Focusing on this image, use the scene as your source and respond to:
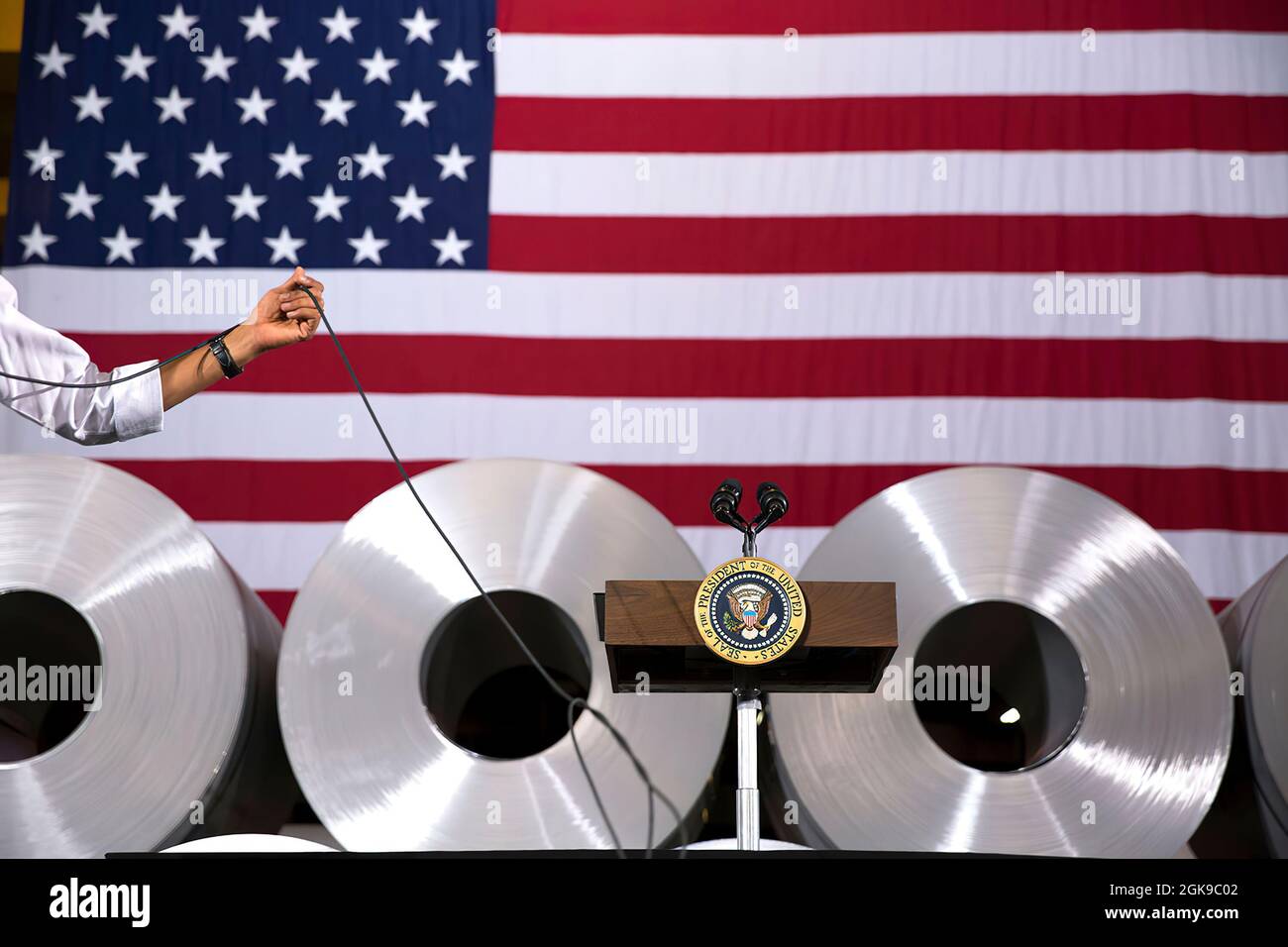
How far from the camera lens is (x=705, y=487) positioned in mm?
3410

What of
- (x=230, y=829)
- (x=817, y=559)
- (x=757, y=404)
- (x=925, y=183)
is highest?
(x=925, y=183)

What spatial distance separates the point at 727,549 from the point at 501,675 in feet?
2.74

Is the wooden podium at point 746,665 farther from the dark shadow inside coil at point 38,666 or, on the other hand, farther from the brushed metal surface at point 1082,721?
the dark shadow inside coil at point 38,666

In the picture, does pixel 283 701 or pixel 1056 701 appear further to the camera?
pixel 1056 701

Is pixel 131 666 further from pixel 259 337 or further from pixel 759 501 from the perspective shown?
pixel 759 501

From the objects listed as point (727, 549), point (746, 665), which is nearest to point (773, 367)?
point (727, 549)

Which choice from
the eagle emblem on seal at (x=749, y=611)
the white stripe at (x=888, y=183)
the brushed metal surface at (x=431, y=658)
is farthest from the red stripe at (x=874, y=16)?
the eagle emblem on seal at (x=749, y=611)

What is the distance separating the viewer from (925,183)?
3.56 meters

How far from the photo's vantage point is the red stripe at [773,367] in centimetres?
344

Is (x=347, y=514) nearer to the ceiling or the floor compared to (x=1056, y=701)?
nearer to the ceiling
